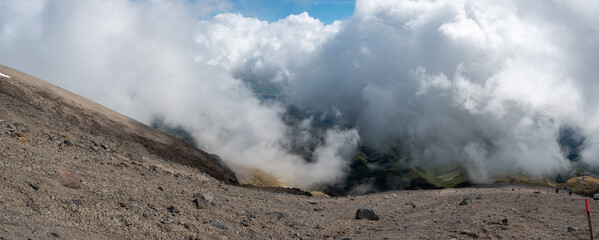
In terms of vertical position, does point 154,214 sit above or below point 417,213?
below

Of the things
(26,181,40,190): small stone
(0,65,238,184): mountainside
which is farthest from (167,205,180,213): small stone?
(0,65,238,184): mountainside

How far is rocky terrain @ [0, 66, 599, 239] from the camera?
1877 centimetres

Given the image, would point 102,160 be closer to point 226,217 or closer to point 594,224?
point 226,217

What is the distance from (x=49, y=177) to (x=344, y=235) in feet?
66.4

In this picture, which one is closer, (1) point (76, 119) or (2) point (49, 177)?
(2) point (49, 177)

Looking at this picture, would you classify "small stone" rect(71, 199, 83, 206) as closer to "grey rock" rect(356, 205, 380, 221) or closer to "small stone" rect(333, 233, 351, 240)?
"small stone" rect(333, 233, 351, 240)

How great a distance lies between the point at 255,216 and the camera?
2733 centimetres

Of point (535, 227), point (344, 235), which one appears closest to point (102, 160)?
point (344, 235)

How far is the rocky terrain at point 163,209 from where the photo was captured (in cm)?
1877

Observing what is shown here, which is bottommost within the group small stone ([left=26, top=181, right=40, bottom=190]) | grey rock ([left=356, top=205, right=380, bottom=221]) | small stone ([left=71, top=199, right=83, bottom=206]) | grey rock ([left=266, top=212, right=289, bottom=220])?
small stone ([left=71, top=199, right=83, bottom=206])

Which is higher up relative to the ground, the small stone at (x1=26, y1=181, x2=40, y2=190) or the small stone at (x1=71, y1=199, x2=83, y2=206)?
the small stone at (x1=26, y1=181, x2=40, y2=190)

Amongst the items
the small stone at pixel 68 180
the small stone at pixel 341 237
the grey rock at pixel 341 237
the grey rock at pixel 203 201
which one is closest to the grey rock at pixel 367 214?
the small stone at pixel 341 237

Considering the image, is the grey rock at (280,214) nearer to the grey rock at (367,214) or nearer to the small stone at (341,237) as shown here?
the small stone at (341,237)

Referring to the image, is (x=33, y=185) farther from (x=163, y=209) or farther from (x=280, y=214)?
(x=280, y=214)
